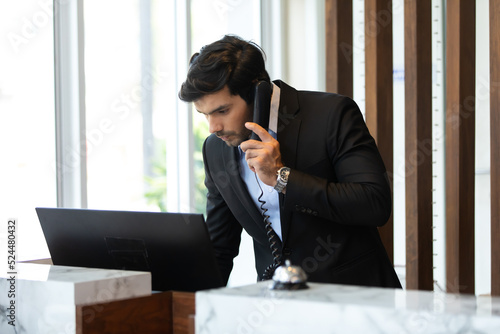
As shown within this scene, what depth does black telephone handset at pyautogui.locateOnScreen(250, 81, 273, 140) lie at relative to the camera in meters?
1.97

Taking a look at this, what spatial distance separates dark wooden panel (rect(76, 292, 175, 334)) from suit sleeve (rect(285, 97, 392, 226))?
0.53 metres

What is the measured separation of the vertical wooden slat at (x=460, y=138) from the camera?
9.56 feet

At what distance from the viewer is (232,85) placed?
2029 millimetres

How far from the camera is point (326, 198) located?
1822 mm

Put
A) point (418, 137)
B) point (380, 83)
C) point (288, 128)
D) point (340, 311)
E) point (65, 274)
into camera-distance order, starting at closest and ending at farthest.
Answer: point (340, 311) → point (65, 274) → point (288, 128) → point (418, 137) → point (380, 83)

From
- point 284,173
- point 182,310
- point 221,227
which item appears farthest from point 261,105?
point 182,310

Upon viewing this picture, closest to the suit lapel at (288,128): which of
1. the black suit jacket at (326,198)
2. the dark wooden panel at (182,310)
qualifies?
the black suit jacket at (326,198)

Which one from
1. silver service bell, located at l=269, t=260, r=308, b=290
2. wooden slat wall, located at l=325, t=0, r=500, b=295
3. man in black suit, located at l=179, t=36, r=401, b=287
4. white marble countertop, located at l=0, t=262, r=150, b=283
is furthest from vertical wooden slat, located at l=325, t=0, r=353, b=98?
silver service bell, located at l=269, t=260, r=308, b=290

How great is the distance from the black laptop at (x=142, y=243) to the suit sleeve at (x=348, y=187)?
38 cm

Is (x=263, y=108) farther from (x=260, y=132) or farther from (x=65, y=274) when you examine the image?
(x=65, y=274)

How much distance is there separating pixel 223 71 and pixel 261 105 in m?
0.16

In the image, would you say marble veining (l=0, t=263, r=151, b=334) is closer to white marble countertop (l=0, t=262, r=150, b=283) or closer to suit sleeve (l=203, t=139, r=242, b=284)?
white marble countertop (l=0, t=262, r=150, b=283)

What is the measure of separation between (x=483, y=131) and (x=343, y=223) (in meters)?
2.92

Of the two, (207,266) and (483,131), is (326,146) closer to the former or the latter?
(207,266)
